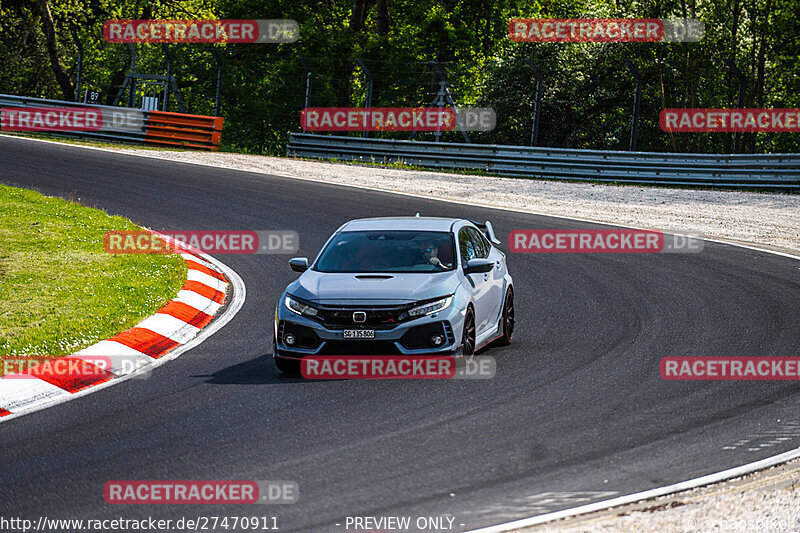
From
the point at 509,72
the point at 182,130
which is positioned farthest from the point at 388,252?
the point at 509,72

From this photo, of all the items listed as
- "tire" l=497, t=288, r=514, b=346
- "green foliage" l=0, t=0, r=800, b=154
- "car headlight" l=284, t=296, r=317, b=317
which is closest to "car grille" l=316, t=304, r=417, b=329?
"car headlight" l=284, t=296, r=317, b=317

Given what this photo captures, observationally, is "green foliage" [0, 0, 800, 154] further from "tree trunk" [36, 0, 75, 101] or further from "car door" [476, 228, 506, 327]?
"car door" [476, 228, 506, 327]

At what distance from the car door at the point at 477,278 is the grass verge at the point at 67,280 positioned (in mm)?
3644

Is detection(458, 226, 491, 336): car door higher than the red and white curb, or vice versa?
detection(458, 226, 491, 336): car door

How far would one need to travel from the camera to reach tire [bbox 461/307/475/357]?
9.73 m

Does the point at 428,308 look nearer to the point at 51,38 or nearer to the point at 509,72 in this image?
the point at 509,72

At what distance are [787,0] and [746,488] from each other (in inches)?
1080

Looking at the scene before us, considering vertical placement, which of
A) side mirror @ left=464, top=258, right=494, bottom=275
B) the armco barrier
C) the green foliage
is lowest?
side mirror @ left=464, top=258, right=494, bottom=275

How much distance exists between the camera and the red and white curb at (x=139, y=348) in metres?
8.60

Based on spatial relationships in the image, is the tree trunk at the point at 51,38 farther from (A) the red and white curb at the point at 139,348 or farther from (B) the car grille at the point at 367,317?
(B) the car grille at the point at 367,317

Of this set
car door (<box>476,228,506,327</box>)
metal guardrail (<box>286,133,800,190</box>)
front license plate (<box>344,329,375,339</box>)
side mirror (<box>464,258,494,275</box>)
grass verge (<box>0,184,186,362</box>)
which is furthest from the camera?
metal guardrail (<box>286,133,800,190</box>)

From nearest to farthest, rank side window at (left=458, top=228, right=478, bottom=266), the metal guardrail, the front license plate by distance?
the front license plate → side window at (left=458, top=228, right=478, bottom=266) → the metal guardrail

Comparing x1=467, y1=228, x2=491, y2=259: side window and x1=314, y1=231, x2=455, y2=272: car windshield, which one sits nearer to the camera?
x1=314, y1=231, x2=455, y2=272: car windshield

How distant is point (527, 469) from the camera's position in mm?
6551
